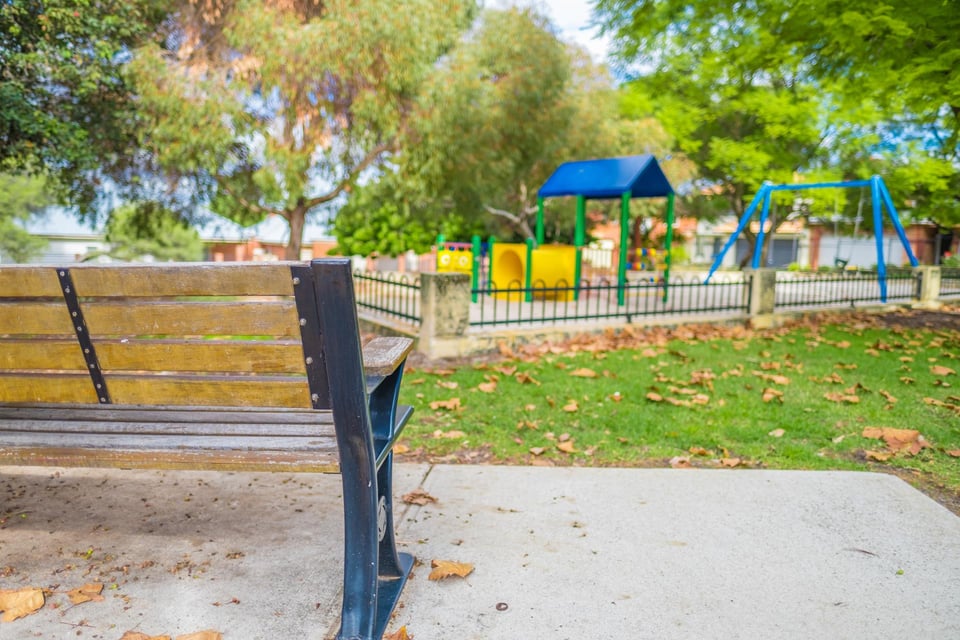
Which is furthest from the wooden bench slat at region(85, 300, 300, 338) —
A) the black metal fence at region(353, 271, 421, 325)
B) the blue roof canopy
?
the blue roof canopy

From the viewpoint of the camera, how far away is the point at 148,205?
17.5 meters

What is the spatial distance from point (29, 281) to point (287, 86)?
12.5 m

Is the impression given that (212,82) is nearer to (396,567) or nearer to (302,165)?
(302,165)

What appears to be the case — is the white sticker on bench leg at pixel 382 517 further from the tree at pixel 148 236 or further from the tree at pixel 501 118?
the tree at pixel 148 236

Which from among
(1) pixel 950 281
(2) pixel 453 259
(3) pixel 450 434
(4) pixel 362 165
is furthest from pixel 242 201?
(1) pixel 950 281

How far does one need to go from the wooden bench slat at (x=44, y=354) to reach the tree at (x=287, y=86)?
12.1m

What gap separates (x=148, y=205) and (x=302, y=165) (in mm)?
5496

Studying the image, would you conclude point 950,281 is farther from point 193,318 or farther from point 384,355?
point 193,318

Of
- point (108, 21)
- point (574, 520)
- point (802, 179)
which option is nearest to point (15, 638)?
point (574, 520)

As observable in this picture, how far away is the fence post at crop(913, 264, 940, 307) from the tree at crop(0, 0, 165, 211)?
15.9 meters

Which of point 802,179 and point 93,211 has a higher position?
point 802,179

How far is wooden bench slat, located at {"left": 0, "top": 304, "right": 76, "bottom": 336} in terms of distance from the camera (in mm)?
2266

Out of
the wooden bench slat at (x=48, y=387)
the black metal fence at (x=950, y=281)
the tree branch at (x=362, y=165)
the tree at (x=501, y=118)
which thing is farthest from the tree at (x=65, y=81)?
the black metal fence at (x=950, y=281)

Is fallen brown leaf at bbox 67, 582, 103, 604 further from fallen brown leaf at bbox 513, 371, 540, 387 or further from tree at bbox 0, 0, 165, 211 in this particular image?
tree at bbox 0, 0, 165, 211
